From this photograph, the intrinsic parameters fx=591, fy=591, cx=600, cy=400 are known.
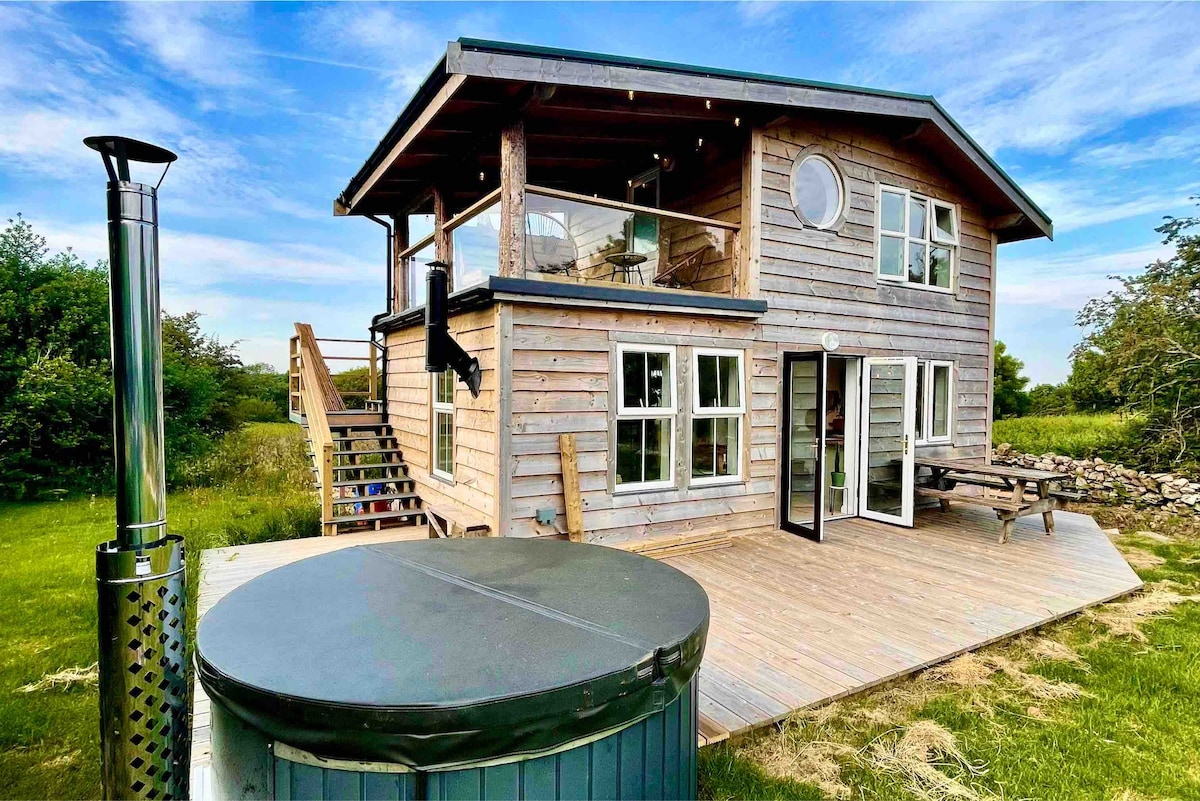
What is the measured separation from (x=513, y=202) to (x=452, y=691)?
4.38 metres

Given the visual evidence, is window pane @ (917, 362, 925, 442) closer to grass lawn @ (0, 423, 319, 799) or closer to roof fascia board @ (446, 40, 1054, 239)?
roof fascia board @ (446, 40, 1054, 239)

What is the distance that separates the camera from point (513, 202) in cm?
502

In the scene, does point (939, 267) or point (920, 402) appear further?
point (939, 267)

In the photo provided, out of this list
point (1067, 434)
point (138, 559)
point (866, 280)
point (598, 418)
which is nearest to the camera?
point (138, 559)

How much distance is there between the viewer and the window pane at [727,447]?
6.25 m

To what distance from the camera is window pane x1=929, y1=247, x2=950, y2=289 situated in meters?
8.06

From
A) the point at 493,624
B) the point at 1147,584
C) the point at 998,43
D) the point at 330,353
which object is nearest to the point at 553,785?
the point at 493,624

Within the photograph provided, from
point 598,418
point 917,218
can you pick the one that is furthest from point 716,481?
point 917,218

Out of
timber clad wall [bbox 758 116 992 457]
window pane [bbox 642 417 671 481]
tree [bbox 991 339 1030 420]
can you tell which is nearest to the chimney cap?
window pane [bbox 642 417 671 481]

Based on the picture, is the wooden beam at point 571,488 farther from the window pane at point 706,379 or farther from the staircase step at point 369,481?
the staircase step at point 369,481

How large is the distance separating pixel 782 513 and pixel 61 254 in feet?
40.5

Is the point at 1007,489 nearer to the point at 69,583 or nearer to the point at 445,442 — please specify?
the point at 445,442

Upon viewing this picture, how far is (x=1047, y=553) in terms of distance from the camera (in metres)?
5.93

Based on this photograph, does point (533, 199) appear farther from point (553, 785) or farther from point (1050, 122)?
point (1050, 122)
